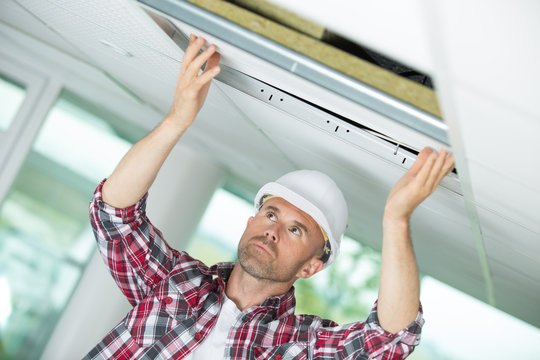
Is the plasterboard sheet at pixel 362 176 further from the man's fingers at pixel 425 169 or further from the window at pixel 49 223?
the window at pixel 49 223

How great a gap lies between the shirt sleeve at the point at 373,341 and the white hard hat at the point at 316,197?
47cm

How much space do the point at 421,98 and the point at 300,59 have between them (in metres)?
0.31

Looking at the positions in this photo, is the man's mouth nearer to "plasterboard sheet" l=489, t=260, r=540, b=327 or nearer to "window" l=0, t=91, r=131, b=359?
"plasterboard sheet" l=489, t=260, r=540, b=327

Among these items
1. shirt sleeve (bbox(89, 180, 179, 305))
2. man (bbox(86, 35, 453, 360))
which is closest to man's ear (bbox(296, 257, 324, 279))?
man (bbox(86, 35, 453, 360))

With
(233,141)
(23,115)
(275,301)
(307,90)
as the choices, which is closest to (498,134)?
(307,90)

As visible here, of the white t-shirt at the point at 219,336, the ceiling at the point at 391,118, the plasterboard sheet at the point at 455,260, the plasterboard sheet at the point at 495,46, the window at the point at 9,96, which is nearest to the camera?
the plasterboard sheet at the point at 495,46

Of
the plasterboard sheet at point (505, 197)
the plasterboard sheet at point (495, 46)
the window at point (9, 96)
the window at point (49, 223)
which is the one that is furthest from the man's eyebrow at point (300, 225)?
the window at point (49, 223)

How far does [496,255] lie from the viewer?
8.64 ft

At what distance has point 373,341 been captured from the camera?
192 centimetres

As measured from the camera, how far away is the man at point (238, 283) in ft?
6.27

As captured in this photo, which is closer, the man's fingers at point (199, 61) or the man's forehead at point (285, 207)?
the man's fingers at point (199, 61)

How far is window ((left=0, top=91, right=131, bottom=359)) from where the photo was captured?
4898mm

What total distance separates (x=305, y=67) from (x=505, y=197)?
0.70 meters

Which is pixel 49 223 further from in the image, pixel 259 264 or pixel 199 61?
pixel 199 61
